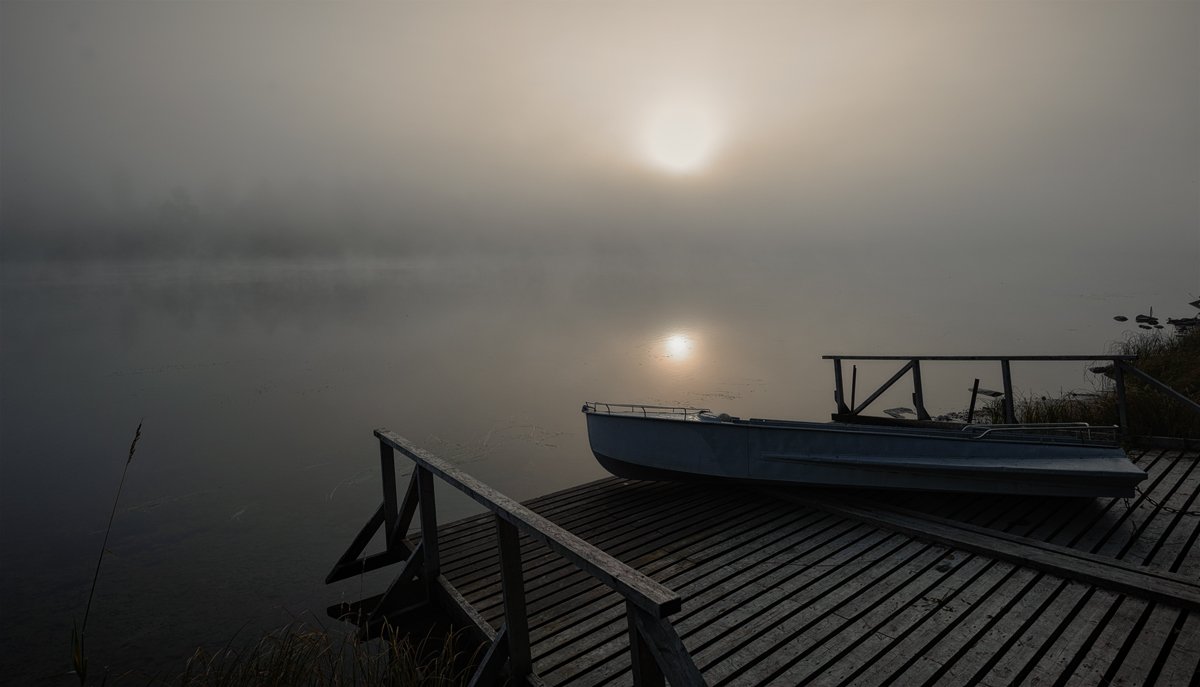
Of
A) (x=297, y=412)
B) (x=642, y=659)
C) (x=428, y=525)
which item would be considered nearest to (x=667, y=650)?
(x=642, y=659)

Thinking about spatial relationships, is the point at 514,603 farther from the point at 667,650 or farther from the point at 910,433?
the point at 910,433

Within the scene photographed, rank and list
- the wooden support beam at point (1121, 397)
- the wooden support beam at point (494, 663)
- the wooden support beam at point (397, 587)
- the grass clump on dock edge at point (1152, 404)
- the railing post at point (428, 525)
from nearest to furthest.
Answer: the wooden support beam at point (494, 663)
the railing post at point (428, 525)
the wooden support beam at point (397, 587)
the wooden support beam at point (1121, 397)
the grass clump on dock edge at point (1152, 404)

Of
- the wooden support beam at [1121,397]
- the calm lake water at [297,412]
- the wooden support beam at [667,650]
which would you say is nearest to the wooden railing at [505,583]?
the wooden support beam at [667,650]

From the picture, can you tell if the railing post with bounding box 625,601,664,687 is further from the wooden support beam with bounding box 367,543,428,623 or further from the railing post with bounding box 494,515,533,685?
the wooden support beam with bounding box 367,543,428,623

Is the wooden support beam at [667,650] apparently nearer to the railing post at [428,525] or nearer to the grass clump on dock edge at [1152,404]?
the railing post at [428,525]

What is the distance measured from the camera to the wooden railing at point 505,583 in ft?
7.91

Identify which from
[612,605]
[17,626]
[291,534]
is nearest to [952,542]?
[612,605]

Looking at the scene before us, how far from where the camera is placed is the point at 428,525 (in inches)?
198

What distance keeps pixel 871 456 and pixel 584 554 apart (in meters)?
→ 4.51

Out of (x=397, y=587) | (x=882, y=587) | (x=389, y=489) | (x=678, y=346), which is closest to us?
(x=882, y=587)

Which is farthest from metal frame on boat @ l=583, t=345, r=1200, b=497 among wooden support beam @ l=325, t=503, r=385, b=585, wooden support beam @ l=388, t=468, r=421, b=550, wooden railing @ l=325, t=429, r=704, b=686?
wooden support beam @ l=325, t=503, r=385, b=585

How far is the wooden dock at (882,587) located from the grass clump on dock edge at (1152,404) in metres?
1.28

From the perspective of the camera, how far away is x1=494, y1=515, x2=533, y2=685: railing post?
11.6ft

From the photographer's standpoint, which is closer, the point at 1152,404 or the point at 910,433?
the point at 910,433
